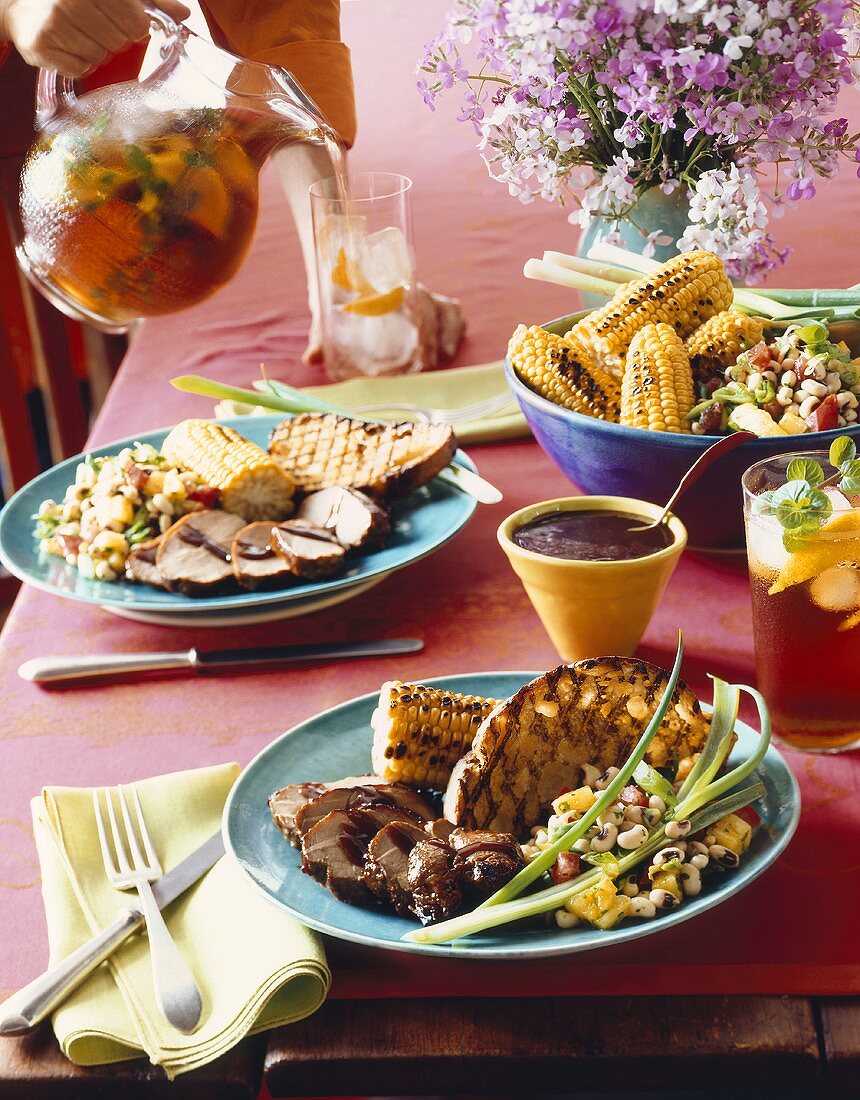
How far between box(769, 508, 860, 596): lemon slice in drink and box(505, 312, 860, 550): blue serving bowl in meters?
0.20

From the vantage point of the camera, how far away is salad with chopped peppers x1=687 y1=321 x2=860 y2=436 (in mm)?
1024

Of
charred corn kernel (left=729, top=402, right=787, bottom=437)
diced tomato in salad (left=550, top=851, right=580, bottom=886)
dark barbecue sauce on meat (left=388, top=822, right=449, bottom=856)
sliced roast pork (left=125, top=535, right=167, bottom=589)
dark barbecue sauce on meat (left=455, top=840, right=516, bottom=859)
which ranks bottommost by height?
sliced roast pork (left=125, top=535, right=167, bottom=589)

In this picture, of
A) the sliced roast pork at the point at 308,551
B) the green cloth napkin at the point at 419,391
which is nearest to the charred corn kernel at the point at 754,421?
the sliced roast pork at the point at 308,551

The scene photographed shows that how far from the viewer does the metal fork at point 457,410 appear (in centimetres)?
147

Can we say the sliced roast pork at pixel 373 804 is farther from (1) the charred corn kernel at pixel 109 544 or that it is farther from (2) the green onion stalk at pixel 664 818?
(1) the charred corn kernel at pixel 109 544

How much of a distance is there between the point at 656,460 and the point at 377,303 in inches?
26.7

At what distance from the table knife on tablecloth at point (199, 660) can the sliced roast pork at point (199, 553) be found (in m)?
0.07

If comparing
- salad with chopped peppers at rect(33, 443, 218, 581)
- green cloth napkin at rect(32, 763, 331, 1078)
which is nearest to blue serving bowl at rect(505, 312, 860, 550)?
salad with chopped peppers at rect(33, 443, 218, 581)

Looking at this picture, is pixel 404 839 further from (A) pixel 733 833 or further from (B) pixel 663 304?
(B) pixel 663 304

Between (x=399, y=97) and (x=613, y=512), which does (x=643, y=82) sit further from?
(x=399, y=97)

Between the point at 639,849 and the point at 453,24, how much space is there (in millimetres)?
784

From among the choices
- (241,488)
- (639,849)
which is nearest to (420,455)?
(241,488)

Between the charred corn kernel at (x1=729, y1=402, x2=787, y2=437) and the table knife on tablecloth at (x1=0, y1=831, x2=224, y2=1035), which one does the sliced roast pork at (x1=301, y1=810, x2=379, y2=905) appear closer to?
the table knife on tablecloth at (x1=0, y1=831, x2=224, y2=1035)

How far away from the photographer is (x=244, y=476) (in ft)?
3.84
